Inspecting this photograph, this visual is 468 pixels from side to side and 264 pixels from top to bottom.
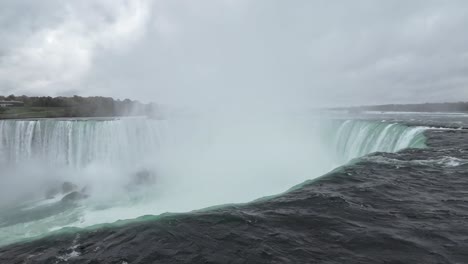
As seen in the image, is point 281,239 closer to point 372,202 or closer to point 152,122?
point 372,202

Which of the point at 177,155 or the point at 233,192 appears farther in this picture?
the point at 177,155

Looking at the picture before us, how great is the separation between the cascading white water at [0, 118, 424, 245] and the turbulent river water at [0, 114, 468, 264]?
0.09 metres

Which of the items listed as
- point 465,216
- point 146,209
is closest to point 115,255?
point 465,216

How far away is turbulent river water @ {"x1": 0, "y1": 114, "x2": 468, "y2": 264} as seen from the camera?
4223 mm

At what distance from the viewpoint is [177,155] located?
2058 centimetres

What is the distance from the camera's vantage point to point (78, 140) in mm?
19000

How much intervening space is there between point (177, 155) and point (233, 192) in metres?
7.92

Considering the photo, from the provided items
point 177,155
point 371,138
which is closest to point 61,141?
point 177,155

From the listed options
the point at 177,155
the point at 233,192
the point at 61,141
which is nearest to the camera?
the point at 233,192

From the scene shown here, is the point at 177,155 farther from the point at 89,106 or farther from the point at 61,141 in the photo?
the point at 89,106

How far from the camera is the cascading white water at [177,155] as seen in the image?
1390cm

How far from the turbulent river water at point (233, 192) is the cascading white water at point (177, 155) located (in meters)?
0.09

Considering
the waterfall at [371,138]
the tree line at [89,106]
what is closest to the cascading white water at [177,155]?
the waterfall at [371,138]

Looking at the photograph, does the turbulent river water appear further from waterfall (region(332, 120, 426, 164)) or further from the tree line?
the tree line
